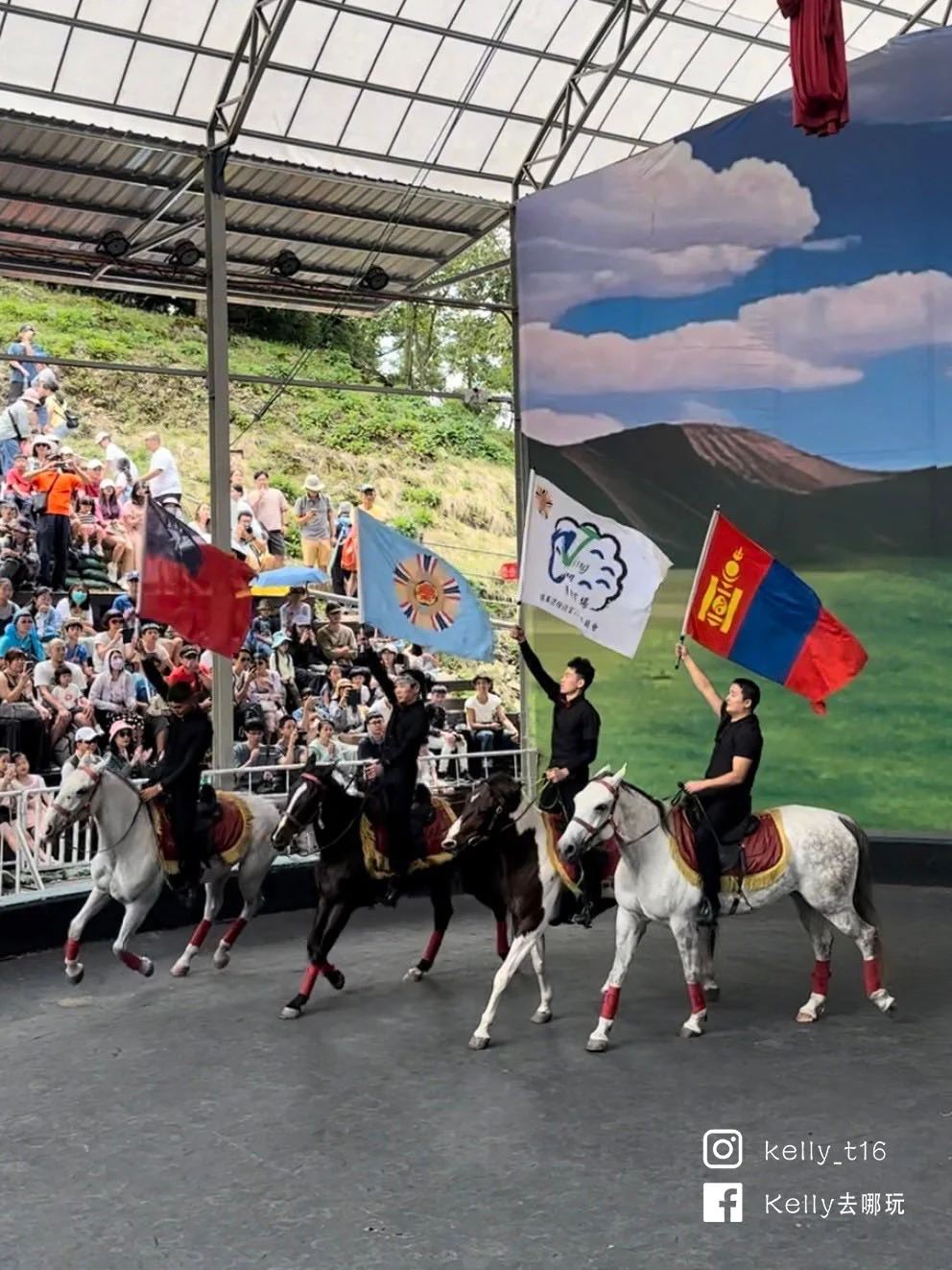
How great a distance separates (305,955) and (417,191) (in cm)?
967

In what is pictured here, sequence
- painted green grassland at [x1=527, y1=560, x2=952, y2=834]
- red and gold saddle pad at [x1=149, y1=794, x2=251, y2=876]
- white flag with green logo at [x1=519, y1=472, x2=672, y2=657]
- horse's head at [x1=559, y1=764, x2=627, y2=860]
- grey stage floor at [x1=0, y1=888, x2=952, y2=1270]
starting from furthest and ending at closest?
painted green grassland at [x1=527, y1=560, x2=952, y2=834], white flag with green logo at [x1=519, y1=472, x2=672, y2=657], red and gold saddle pad at [x1=149, y1=794, x2=251, y2=876], horse's head at [x1=559, y1=764, x2=627, y2=860], grey stage floor at [x1=0, y1=888, x2=952, y2=1270]

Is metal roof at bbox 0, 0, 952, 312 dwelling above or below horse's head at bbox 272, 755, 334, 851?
above

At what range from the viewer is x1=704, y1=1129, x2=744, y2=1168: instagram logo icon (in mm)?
6426

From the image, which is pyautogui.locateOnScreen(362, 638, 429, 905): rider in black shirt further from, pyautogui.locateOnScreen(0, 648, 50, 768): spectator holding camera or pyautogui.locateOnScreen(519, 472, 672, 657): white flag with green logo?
pyautogui.locateOnScreen(0, 648, 50, 768): spectator holding camera

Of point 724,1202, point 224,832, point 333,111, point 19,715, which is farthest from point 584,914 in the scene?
point 333,111

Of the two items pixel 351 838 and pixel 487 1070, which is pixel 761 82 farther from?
pixel 487 1070

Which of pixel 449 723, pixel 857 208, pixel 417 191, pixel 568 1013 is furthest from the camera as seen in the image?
pixel 449 723

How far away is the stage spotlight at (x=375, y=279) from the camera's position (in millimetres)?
18391

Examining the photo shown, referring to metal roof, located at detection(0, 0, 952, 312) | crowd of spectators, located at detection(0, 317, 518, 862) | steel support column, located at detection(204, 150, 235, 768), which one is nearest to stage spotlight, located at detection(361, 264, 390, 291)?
metal roof, located at detection(0, 0, 952, 312)

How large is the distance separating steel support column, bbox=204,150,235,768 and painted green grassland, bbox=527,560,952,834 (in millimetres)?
4624

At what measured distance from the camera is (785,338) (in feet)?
50.5

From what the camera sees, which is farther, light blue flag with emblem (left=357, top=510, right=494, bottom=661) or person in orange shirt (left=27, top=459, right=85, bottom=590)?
person in orange shirt (left=27, top=459, right=85, bottom=590)

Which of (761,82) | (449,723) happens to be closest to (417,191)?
(761,82)

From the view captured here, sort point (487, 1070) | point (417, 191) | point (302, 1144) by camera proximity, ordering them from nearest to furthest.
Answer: point (302, 1144) → point (487, 1070) → point (417, 191)
